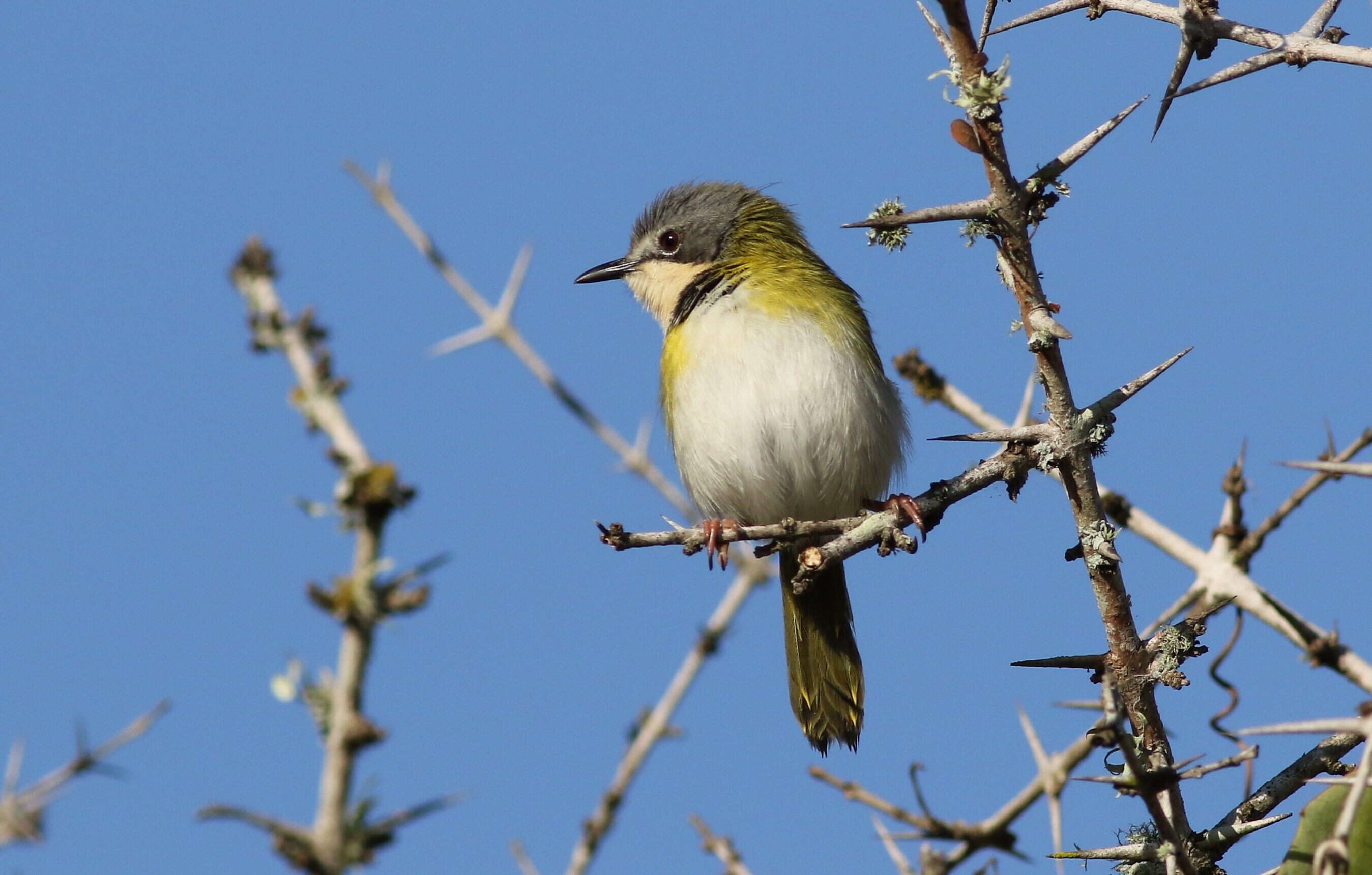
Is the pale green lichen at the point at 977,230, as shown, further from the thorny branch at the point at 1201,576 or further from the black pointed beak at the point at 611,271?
the black pointed beak at the point at 611,271

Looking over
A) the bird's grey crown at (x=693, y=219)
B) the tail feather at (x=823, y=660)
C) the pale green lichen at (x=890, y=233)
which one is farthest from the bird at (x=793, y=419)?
the pale green lichen at (x=890, y=233)

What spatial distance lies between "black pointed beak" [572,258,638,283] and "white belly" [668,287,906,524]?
1.44 meters

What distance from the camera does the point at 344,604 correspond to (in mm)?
4379

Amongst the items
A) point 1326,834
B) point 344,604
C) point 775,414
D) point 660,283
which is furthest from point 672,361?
point 1326,834

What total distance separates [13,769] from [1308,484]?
3.87 m

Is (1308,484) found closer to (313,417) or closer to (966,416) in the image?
(966,416)

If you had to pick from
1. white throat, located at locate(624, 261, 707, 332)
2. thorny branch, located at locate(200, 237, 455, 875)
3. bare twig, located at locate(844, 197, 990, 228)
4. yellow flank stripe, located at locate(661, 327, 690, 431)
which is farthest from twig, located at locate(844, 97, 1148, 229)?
white throat, located at locate(624, 261, 707, 332)

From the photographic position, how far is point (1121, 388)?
2.94 m

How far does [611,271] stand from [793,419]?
2047mm

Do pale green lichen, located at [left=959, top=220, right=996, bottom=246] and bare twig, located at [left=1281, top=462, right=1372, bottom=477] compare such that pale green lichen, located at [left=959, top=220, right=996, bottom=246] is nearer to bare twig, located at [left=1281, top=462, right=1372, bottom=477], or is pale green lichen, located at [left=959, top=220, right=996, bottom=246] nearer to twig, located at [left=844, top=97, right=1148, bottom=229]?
twig, located at [left=844, top=97, right=1148, bottom=229]

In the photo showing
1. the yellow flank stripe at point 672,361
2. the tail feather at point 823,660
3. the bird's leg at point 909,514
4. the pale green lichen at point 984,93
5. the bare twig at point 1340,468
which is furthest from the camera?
the yellow flank stripe at point 672,361

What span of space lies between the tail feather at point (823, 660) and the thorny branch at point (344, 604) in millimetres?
2185

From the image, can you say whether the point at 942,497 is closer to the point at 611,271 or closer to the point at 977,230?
the point at 977,230

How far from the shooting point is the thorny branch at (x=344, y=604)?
3.93 metres
